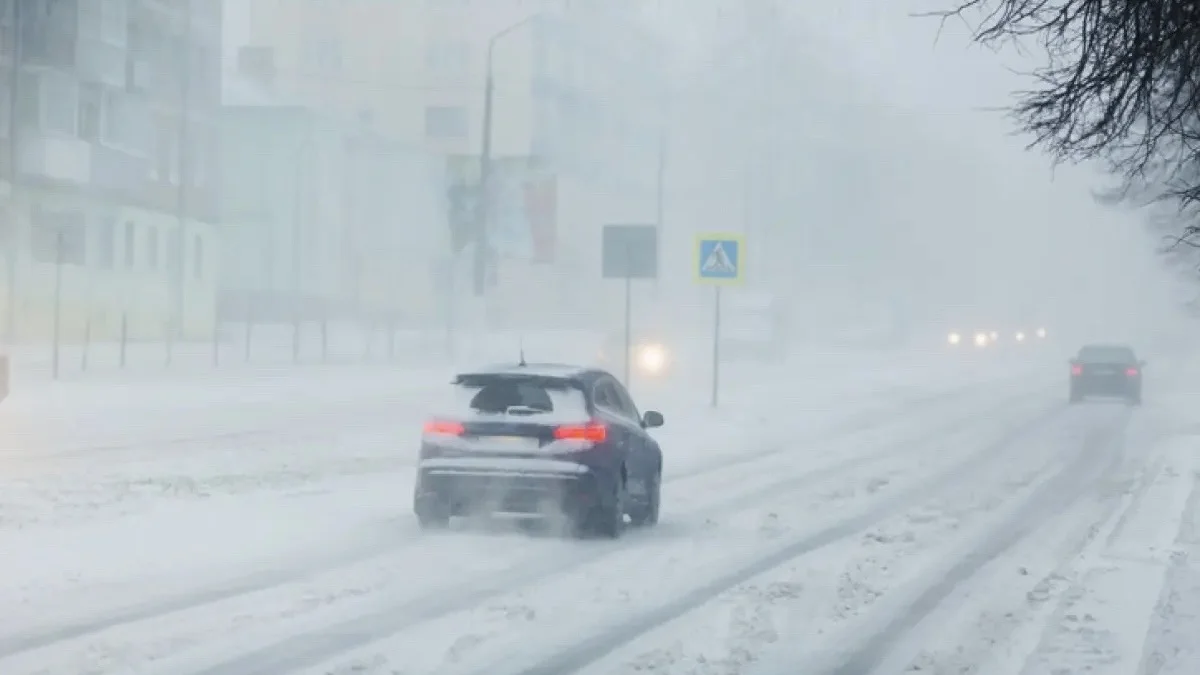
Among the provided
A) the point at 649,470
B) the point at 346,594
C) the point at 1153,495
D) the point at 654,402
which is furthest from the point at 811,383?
the point at 346,594

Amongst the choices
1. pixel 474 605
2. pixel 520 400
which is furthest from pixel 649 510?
pixel 474 605

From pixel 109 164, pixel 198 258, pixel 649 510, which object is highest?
pixel 109 164

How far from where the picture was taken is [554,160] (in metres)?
95.6

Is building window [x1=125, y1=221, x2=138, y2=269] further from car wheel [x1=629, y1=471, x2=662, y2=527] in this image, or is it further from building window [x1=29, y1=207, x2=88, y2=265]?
car wheel [x1=629, y1=471, x2=662, y2=527]

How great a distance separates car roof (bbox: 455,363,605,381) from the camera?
15.9 meters

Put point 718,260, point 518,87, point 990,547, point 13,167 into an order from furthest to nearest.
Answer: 1. point 518,87
2. point 13,167
3. point 718,260
4. point 990,547

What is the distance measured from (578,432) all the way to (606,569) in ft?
6.63

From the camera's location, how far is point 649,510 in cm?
1711

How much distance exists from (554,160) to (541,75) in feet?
13.5

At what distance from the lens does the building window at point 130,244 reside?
5653cm

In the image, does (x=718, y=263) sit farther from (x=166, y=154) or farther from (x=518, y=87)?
(x=518, y=87)

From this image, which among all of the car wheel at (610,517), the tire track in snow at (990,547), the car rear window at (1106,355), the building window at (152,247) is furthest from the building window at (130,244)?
the car wheel at (610,517)

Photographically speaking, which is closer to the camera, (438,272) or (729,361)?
(729,361)

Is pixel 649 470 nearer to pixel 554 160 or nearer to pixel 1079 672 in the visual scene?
pixel 1079 672
